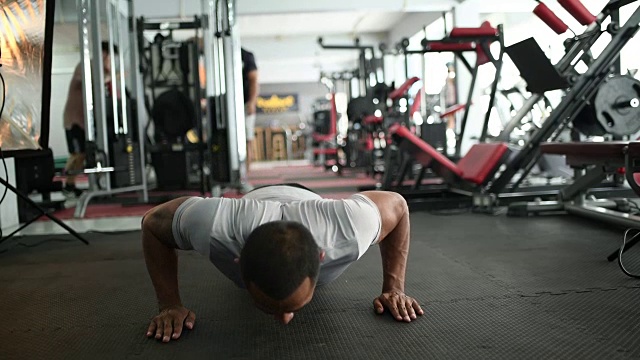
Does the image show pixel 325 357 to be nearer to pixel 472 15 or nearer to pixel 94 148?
pixel 94 148

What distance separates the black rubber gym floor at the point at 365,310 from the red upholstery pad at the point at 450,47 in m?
2.00

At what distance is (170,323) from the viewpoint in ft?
5.11

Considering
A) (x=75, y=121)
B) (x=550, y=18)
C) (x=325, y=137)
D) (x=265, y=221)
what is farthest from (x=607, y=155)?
(x=325, y=137)

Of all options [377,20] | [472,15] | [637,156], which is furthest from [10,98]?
[377,20]

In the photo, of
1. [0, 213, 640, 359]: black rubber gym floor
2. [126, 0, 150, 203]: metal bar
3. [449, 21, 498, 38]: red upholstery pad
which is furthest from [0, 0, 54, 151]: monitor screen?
[449, 21, 498, 38]: red upholstery pad

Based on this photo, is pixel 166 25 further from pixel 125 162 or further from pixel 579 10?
pixel 579 10

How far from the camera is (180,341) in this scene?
1.53 m

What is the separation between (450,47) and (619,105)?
1.40 meters

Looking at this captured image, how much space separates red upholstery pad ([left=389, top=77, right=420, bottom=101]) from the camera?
5648mm

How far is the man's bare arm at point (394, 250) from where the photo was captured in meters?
1.53

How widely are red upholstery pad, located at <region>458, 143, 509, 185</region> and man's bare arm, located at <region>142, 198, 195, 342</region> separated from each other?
8.74 feet

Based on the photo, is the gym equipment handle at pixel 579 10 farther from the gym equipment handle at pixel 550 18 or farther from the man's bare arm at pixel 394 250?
the man's bare arm at pixel 394 250

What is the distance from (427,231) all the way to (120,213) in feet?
7.97

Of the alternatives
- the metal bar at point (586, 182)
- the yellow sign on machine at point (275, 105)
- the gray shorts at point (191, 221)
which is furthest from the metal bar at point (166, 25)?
the yellow sign on machine at point (275, 105)
